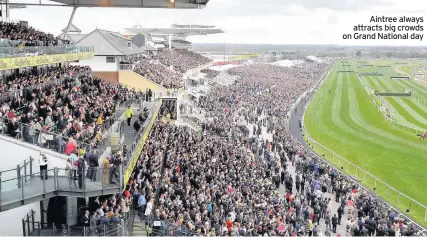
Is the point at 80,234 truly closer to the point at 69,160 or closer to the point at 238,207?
the point at 69,160

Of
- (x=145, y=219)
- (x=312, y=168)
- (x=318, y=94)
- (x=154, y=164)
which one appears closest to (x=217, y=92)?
(x=318, y=94)

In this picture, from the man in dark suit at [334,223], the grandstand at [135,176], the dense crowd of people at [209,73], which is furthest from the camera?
the dense crowd of people at [209,73]

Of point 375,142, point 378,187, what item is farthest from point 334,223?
point 375,142

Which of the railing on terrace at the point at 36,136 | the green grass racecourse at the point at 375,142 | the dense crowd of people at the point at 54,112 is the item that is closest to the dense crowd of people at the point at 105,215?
the railing on terrace at the point at 36,136

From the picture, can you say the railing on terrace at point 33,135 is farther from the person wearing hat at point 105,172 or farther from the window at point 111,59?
the window at point 111,59

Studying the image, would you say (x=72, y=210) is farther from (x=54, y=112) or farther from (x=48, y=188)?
(x=54, y=112)

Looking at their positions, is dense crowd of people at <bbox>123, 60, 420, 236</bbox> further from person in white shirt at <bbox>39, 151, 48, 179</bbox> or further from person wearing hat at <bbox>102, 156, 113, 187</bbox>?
person in white shirt at <bbox>39, 151, 48, 179</bbox>
